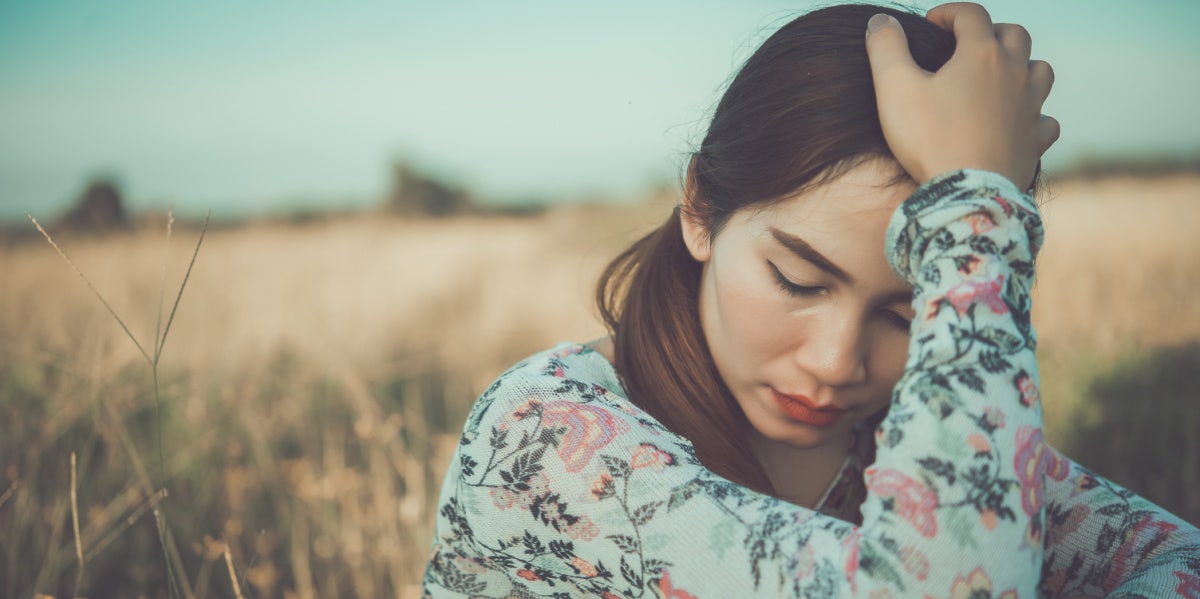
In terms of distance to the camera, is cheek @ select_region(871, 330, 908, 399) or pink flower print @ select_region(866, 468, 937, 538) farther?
cheek @ select_region(871, 330, 908, 399)

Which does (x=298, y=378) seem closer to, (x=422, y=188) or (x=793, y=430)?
(x=793, y=430)

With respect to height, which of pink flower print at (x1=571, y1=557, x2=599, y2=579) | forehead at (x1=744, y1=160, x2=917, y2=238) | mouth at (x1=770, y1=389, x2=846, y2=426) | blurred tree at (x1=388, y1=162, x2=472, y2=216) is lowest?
blurred tree at (x1=388, y1=162, x2=472, y2=216)

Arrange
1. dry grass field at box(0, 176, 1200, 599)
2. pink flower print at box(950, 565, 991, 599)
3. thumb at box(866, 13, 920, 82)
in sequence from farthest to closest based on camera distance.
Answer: dry grass field at box(0, 176, 1200, 599) < thumb at box(866, 13, 920, 82) < pink flower print at box(950, 565, 991, 599)

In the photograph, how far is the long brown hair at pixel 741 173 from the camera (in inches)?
61.7

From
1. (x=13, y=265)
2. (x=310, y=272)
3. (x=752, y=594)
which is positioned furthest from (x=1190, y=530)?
(x=13, y=265)

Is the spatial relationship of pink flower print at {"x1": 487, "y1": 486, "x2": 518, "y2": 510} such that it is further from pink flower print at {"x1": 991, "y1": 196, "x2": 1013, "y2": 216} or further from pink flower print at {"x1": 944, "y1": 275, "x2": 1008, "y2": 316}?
pink flower print at {"x1": 991, "y1": 196, "x2": 1013, "y2": 216}

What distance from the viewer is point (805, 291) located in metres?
1.57

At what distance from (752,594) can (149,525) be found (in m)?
3.21

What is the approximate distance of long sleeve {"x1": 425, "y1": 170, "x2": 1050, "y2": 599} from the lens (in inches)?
44.4

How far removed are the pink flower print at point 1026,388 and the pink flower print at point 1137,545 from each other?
0.65m

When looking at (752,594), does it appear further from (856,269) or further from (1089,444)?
(1089,444)

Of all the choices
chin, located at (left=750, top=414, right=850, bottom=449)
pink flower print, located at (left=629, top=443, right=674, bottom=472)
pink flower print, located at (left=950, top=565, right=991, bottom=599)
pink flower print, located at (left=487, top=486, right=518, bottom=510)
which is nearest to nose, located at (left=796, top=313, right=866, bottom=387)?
chin, located at (left=750, top=414, right=850, bottom=449)

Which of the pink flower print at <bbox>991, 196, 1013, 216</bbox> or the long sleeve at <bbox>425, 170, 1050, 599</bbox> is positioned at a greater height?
the pink flower print at <bbox>991, 196, 1013, 216</bbox>

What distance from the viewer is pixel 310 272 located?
7.55 metres
